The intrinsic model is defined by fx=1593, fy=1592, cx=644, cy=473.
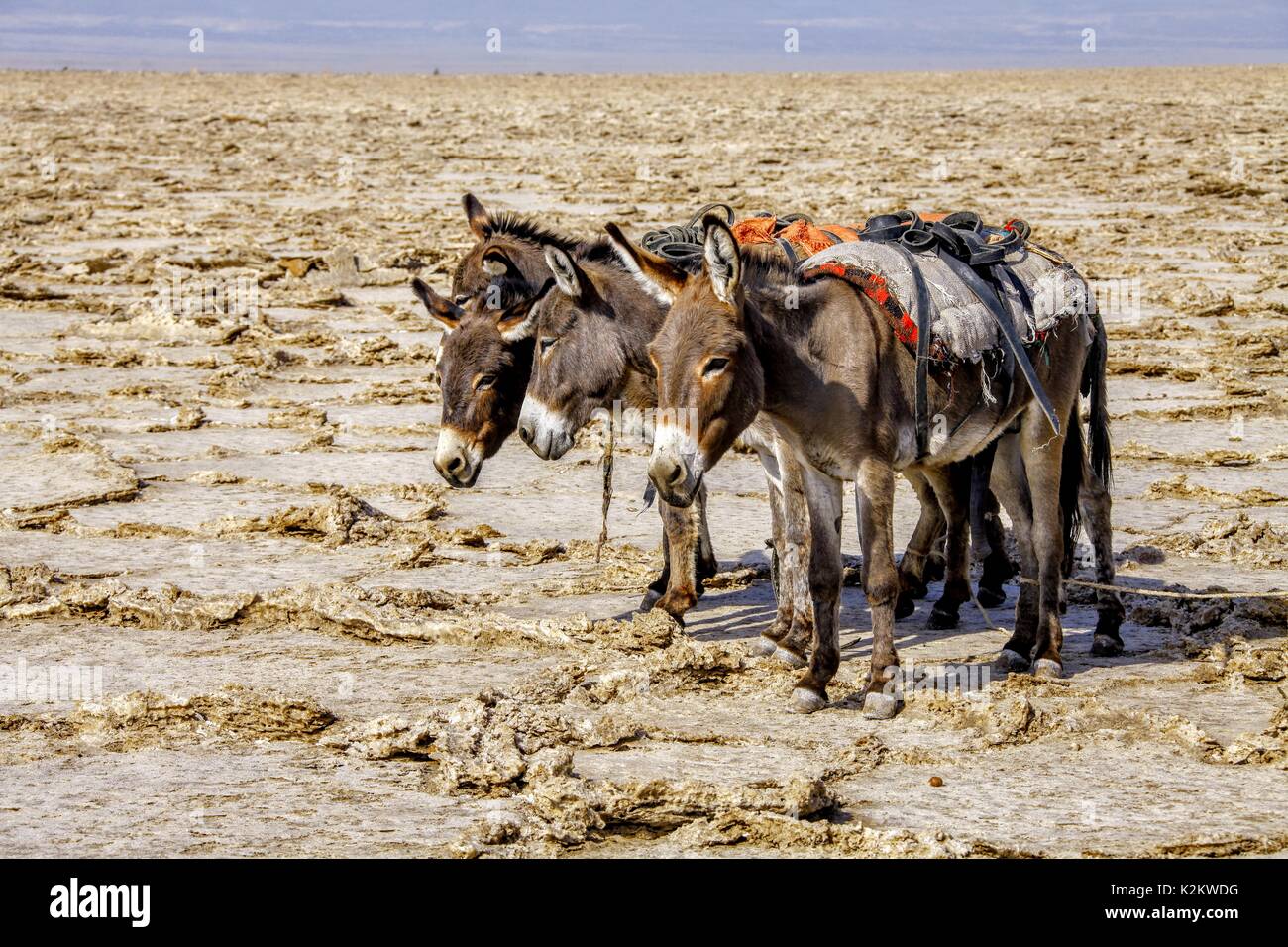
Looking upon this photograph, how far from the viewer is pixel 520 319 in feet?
21.1

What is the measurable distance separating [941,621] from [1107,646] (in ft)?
2.43

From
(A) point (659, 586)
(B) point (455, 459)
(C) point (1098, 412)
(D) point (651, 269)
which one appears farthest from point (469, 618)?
(C) point (1098, 412)

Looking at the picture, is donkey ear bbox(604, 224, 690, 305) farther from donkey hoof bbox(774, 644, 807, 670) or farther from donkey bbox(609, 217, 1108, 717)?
donkey hoof bbox(774, 644, 807, 670)

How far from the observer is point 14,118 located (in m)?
33.6

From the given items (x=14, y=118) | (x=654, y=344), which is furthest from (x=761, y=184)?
(x=14, y=118)

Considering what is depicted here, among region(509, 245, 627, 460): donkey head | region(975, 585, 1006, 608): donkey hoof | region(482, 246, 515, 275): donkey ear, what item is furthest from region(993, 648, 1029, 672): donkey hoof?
region(482, 246, 515, 275): donkey ear

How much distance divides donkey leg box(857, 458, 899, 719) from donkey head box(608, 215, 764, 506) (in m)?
0.53

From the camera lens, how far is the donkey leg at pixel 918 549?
702 centimetres

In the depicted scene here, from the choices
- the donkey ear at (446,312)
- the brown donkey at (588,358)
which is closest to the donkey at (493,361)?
the donkey ear at (446,312)

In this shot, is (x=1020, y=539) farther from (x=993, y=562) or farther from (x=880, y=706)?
(x=880, y=706)

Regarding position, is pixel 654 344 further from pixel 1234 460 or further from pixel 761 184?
pixel 761 184

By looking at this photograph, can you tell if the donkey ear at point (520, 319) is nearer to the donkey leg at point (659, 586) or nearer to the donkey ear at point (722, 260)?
the donkey leg at point (659, 586)

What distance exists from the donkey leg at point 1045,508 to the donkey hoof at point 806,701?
0.98m
